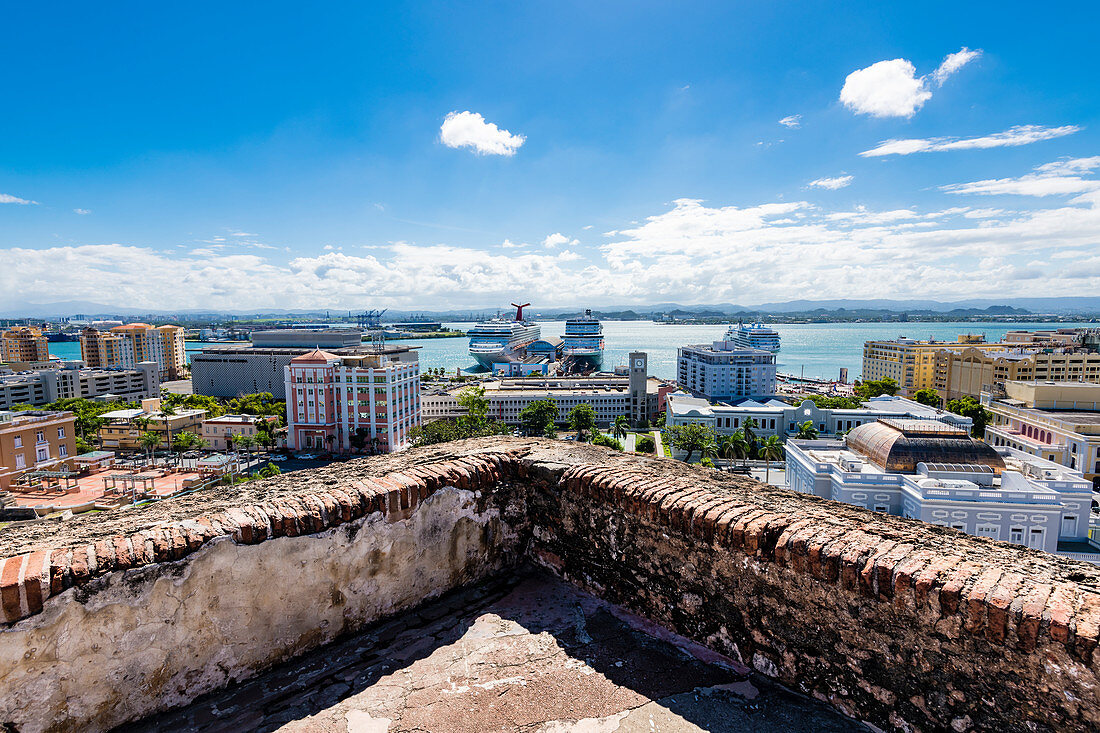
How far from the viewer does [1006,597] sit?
1463 millimetres

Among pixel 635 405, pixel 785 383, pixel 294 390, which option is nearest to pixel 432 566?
pixel 294 390

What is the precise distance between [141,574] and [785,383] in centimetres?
6395

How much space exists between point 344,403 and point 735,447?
67.4 ft

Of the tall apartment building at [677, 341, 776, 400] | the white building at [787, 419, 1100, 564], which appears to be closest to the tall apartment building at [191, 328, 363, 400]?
the tall apartment building at [677, 341, 776, 400]

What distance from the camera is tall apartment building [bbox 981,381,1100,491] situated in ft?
73.0

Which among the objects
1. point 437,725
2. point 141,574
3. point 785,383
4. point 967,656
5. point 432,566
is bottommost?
point 785,383

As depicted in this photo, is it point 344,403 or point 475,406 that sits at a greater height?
point 344,403

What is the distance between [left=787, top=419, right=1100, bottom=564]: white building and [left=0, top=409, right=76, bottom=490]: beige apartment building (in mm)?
28632

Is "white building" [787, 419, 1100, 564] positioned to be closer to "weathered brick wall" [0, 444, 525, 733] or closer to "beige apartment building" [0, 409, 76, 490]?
"weathered brick wall" [0, 444, 525, 733]

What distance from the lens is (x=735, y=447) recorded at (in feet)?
96.9

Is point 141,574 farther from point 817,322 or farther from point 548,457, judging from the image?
point 817,322

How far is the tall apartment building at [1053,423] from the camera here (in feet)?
73.0

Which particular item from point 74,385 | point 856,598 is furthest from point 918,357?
point 74,385

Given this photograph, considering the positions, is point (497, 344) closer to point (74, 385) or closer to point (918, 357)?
point (74, 385)
